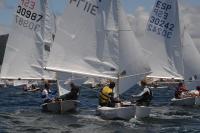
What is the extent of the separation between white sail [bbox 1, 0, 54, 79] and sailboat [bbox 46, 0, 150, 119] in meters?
5.45

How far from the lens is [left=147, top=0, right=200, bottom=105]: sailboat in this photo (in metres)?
38.5

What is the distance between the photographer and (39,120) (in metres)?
25.7

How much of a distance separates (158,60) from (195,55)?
8.68ft

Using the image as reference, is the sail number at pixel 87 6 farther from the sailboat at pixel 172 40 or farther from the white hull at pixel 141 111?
the sailboat at pixel 172 40

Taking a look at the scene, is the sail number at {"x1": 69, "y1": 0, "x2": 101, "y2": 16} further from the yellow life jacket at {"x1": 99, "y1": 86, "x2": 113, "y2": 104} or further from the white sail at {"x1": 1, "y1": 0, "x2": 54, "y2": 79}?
the white sail at {"x1": 1, "y1": 0, "x2": 54, "y2": 79}

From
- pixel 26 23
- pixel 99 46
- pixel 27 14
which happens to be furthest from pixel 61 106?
pixel 27 14

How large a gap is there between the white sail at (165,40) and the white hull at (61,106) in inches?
426

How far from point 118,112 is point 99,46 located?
416cm

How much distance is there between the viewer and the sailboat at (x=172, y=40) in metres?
38.5

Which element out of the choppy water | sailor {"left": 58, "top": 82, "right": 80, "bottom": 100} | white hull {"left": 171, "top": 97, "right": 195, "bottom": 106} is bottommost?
the choppy water

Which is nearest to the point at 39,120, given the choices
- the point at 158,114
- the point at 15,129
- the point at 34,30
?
the point at 15,129

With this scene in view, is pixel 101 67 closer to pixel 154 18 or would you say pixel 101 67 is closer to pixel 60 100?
pixel 60 100

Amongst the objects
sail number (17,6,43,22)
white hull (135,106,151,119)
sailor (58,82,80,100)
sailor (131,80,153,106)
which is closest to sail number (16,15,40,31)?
A: sail number (17,6,43,22)

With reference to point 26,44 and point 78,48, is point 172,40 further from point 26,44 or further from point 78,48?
point 78,48
